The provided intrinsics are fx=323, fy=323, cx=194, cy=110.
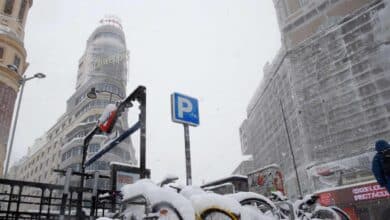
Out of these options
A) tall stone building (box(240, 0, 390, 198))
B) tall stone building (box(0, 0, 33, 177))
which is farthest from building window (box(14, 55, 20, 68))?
tall stone building (box(240, 0, 390, 198))

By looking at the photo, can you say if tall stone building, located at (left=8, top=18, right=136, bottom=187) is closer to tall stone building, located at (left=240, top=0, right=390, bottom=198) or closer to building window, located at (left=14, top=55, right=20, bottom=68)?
building window, located at (left=14, top=55, right=20, bottom=68)

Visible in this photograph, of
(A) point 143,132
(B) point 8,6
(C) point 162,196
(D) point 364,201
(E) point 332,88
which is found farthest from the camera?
(E) point 332,88

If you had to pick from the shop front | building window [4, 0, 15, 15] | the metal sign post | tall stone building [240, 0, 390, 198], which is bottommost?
the shop front

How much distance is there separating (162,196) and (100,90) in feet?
155

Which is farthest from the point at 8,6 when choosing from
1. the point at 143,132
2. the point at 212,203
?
the point at 212,203

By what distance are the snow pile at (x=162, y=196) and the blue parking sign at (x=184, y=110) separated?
111 inches

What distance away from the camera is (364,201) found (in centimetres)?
2627

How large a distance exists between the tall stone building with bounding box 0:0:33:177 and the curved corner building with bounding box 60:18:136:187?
13460 millimetres

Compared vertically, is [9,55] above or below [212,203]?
above

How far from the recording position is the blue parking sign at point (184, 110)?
6.99 metres

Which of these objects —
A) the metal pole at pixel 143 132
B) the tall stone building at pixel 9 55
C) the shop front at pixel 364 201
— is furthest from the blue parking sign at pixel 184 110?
the tall stone building at pixel 9 55

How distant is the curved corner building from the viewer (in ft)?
151

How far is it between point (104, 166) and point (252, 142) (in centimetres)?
3719

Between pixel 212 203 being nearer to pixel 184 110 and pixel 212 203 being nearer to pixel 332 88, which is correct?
pixel 184 110
